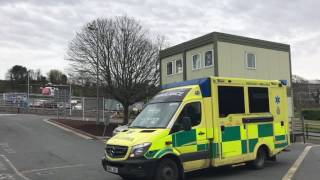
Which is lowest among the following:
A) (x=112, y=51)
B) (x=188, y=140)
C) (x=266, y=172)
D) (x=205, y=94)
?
(x=266, y=172)

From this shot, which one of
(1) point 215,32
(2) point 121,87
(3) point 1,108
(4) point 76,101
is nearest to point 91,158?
(2) point 121,87

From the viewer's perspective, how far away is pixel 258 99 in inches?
563

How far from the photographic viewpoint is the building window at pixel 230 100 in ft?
42.2

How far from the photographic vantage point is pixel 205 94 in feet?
41.1

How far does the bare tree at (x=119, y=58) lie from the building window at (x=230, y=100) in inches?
729

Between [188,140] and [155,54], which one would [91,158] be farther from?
[155,54]

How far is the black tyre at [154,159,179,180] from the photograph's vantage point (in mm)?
10898

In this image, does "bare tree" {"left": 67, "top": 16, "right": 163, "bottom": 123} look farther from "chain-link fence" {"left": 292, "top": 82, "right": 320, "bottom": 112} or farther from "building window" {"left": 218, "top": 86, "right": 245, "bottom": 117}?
"chain-link fence" {"left": 292, "top": 82, "right": 320, "bottom": 112}

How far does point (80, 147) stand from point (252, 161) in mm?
10500

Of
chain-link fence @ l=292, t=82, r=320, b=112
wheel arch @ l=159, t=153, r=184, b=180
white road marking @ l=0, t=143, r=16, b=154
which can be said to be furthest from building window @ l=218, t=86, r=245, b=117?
chain-link fence @ l=292, t=82, r=320, b=112

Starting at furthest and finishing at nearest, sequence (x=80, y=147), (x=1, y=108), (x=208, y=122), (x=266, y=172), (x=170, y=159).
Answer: (x=1, y=108) → (x=80, y=147) → (x=266, y=172) → (x=208, y=122) → (x=170, y=159)

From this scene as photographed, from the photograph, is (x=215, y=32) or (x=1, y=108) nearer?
(x=215, y=32)

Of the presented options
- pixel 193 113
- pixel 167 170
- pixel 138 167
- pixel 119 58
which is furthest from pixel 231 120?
pixel 119 58

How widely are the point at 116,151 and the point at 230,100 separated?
3865mm
